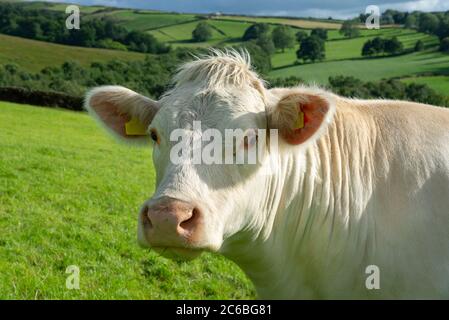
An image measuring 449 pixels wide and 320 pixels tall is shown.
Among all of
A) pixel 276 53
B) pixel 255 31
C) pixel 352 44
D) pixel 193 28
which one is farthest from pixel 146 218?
pixel 193 28

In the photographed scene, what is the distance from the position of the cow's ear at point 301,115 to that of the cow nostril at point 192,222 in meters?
1.08

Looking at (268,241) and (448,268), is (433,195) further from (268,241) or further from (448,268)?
(268,241)

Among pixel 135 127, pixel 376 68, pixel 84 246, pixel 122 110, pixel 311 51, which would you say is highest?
pixel 311 51

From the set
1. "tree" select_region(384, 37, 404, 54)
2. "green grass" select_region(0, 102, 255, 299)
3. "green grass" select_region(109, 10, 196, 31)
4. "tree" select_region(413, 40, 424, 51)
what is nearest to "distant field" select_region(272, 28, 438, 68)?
"tree" select_region(413, 40, 424, 51)

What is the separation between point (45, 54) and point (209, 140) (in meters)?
86.5

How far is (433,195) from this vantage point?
4762mm

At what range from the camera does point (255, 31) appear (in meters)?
78.5

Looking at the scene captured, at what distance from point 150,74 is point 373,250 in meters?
63.2

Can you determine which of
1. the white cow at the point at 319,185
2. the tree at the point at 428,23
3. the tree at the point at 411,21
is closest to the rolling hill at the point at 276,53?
the tree at the point at 411,21

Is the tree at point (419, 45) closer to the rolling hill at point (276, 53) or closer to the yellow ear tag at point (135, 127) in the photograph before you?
the rolling hill at point (276, 53)

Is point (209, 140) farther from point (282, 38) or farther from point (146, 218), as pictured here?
point (282, 38)

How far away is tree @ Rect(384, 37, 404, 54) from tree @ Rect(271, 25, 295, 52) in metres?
10.5

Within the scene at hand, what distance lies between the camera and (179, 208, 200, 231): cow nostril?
12.8 feet

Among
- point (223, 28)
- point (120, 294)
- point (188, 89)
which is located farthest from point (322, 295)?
point (223, 28)
